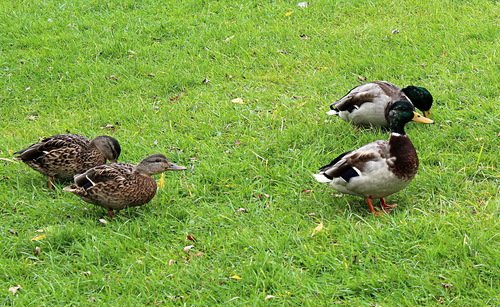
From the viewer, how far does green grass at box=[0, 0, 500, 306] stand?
4.45 m

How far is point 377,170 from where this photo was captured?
16.5 ft

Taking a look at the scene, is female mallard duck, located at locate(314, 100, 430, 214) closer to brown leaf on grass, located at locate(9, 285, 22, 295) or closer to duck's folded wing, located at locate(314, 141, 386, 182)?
duck's folded wing, located at locate(314, 141, 386, 182)

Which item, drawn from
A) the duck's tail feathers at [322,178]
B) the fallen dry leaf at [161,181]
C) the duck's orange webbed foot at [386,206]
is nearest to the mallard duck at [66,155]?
the fallen dry leaf at [161,181]

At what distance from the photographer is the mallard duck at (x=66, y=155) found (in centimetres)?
612

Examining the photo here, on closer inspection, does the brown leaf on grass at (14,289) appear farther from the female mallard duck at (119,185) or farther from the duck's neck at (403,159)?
the duck's neck at (403,159)

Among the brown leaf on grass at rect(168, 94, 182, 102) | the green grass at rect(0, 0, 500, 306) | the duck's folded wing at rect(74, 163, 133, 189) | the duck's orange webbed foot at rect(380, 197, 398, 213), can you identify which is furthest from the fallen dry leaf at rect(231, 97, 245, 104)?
the duck's orange webbed foot at rect(380, 197, 398, 213)

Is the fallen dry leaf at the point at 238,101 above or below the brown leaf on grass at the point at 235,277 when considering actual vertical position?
below

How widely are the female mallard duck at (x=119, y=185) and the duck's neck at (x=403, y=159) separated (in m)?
1.64

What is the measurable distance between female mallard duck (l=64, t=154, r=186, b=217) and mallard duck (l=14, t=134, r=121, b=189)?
583 mm

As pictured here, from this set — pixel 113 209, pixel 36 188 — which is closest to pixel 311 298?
pixel 113 209

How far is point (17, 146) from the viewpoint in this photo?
281 inches

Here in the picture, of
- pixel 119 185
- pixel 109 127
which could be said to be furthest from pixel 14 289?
pixel 109 127

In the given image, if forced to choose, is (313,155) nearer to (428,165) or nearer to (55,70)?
(428,165)

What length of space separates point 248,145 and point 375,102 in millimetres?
1190
